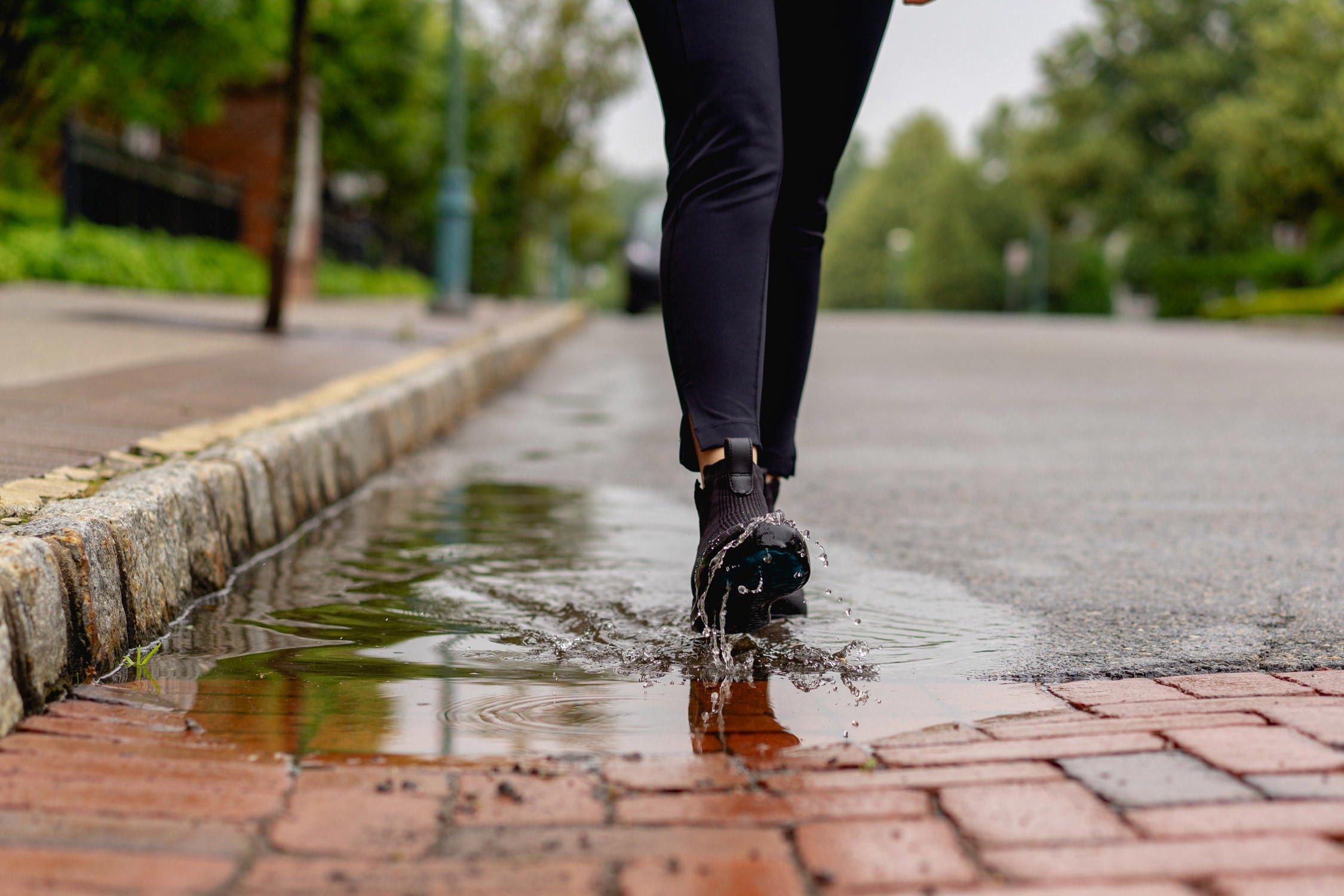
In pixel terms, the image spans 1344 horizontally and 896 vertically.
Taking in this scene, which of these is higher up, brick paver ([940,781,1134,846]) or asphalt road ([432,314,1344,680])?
asphalt road ([432,314,1344,680])

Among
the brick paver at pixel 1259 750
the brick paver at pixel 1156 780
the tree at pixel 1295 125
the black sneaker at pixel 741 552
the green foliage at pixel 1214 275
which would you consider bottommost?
the brick paver at pixel 1156 780

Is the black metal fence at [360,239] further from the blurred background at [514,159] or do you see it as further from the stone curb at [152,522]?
the stone curb at [152,522]

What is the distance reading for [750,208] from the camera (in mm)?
2389

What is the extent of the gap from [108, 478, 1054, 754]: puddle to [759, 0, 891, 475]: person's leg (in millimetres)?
390

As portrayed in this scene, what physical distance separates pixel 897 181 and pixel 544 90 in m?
58.9

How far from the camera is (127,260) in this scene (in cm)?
1214

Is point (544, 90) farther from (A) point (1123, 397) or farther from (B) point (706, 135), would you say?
(B) point (706, 135)

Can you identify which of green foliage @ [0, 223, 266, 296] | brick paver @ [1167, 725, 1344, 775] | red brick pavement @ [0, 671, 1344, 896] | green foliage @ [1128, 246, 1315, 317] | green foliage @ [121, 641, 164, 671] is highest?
green foliage @ [1128, 246, 1315, 317]

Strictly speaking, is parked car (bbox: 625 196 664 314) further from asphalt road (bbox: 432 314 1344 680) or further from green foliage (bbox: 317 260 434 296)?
asphalt road (bbox: 432 314 1344 680)

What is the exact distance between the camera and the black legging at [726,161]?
2334 mm

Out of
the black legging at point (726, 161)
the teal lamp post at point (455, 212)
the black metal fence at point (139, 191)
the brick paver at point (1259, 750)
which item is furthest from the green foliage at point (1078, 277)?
the brick paver at point (1259, 750)

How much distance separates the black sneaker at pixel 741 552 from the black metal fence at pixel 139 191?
442 inches

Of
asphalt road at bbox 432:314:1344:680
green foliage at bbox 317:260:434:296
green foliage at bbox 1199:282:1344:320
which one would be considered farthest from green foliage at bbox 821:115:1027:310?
asphalt road at bbox 432:314:1344:680

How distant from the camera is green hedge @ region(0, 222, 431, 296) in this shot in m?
10.9
